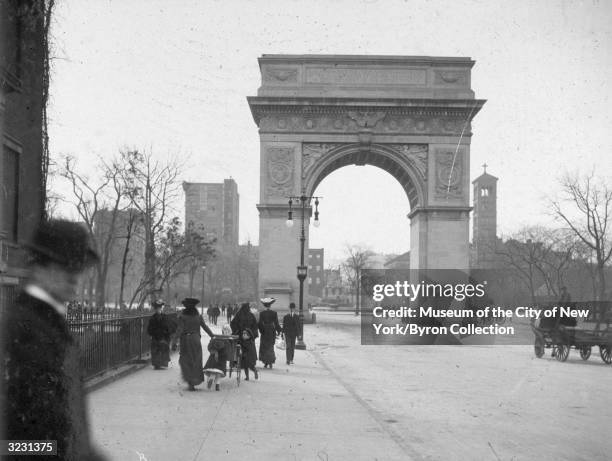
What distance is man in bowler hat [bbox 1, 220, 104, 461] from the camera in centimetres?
305

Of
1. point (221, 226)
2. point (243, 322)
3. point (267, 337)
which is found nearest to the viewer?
point (243, 322)

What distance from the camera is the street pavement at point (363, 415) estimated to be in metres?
7.02

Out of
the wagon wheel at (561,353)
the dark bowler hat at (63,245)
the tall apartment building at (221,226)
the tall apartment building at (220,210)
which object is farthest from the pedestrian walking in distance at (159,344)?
the tall apartment building at (220,210)

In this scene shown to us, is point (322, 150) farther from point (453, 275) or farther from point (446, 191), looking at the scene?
point (453, 275)

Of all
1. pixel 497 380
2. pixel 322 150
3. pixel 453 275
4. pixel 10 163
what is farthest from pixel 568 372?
pixel 322 150

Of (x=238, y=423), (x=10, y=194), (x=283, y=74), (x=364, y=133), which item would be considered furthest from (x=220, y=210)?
(x=238, y=423)

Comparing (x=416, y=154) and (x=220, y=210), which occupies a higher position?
(x=220, y=210)

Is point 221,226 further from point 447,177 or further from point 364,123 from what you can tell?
point 447,177

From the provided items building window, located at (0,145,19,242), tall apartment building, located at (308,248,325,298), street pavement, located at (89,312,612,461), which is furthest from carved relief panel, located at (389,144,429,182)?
tall apartment building, located at (308,248,325,298)

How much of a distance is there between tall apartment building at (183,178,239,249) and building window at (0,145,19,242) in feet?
273

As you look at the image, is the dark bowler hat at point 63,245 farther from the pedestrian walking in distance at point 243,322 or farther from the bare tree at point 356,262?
the bare tree at point 356,262

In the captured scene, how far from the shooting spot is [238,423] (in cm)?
845

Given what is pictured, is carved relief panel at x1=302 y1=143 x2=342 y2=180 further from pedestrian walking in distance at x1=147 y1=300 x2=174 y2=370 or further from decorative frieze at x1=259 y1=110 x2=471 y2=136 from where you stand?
pedestrian walking in distance at x1=147 y1=300 x2=174 y2=370

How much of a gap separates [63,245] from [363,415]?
7.05 metres
